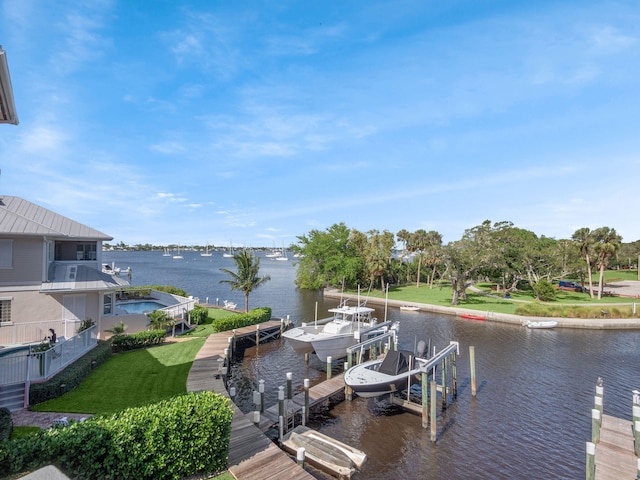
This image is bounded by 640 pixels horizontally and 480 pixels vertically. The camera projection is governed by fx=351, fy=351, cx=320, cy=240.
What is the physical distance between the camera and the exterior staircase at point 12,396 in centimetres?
1389

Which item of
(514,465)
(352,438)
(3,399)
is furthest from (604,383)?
(3,399)

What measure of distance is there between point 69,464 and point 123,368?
1264cm

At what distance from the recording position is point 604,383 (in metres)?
23.4

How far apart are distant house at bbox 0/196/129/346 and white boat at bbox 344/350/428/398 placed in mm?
16555

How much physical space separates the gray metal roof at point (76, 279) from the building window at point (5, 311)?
1.74 metres

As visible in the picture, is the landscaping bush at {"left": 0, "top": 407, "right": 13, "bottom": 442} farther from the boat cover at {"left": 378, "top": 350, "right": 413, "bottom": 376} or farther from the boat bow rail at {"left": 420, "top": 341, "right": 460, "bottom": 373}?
the boat bow rail at {"left": 420, "top": 341, "right": 460, "bottom": 373}

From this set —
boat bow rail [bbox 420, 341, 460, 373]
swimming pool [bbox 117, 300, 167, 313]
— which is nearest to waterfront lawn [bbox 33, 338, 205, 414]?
boat bow rail [bbox 420, 341, 460, 373]

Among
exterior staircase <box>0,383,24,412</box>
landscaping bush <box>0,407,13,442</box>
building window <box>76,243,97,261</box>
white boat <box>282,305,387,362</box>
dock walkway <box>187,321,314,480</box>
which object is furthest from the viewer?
building window <box>76,243,97,261</box>

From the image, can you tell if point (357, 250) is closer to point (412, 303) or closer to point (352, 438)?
point (412, 303)

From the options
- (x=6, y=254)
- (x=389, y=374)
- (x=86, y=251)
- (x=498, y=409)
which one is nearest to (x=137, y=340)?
(x=86, y=251)

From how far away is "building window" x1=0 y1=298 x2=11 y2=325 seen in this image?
19719 millimetres

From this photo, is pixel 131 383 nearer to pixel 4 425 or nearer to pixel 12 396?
pixel 12 396

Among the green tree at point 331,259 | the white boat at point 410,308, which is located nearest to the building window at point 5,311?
the white boat at point 410,308

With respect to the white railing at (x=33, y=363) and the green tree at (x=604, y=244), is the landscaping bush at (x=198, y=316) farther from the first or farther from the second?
the green tree at (x=604, y=244)
